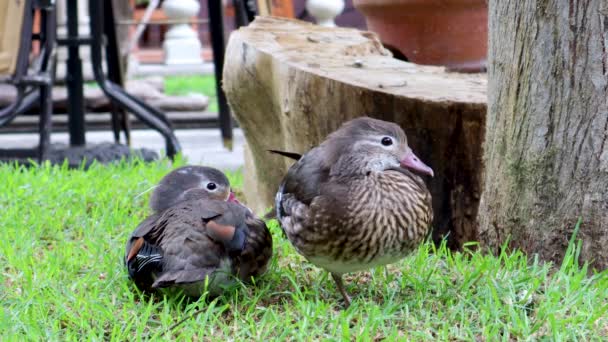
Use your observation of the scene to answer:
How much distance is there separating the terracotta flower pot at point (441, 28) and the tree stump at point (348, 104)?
1.10 ft

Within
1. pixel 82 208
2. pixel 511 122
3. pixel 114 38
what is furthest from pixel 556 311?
pixel 114 38

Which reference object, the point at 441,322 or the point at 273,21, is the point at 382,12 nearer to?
the point at 273,21

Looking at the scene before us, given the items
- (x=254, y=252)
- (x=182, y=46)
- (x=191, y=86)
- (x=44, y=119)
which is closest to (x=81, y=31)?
(x=191, y=86)

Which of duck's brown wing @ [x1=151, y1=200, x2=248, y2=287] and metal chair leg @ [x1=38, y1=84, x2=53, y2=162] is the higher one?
duck's brown wing @ [x1=151, y1=200, x2=248, y2=287]

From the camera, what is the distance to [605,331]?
106 inches

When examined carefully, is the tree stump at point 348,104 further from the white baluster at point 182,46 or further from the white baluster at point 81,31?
the white baluster at point 182,46

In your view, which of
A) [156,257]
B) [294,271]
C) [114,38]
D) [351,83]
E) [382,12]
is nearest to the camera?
[156,257]

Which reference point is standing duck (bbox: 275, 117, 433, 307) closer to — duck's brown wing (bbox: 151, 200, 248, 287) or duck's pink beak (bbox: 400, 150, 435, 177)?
duck's pink beak (bbox: 400, 150, 435, 177)

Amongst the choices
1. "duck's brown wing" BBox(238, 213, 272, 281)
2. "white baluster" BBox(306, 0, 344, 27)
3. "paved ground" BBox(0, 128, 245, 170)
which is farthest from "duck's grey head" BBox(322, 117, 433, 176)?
"white baluster" BBox(306, 0, 344, 27)

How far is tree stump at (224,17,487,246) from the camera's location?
3557 millimetres

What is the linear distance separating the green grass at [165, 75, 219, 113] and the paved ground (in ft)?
6.38

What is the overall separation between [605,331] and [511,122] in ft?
2.59

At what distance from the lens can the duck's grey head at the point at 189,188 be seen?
3523mm

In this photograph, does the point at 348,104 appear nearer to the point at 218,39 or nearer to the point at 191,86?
the point at 218,39
